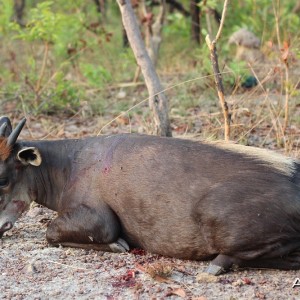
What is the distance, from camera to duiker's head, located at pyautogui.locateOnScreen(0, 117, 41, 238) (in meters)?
6.02

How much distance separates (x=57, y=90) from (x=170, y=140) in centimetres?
432

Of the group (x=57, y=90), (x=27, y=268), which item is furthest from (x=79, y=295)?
(x=57, y=90)

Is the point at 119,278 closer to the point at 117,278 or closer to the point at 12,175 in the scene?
the point at 117,278

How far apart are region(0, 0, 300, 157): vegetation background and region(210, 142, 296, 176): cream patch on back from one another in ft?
5.42

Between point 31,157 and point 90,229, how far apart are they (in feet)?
2.66

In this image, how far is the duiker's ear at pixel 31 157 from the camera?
6.07 meters

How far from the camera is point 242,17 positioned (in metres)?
12.7

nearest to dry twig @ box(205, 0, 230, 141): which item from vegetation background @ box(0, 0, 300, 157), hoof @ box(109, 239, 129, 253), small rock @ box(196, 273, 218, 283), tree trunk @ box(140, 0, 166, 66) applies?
vegetation background @ box(0, 0, 300, 157)

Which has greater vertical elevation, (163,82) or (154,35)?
(154,35)

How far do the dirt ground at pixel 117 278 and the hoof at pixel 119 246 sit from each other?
6cm

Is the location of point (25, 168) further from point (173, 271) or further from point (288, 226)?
point (288, 226)

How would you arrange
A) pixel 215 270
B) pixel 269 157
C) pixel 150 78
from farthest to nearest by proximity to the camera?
pixel 150 78
pixel 269 157
pixel 215 270

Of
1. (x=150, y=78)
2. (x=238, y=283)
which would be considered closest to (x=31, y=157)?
(x=238, y=283)

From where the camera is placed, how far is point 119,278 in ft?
17.4
